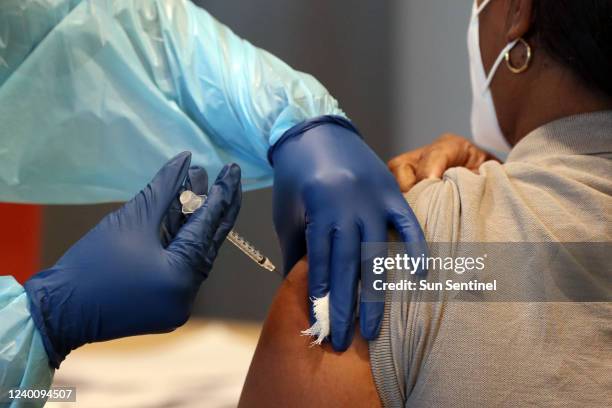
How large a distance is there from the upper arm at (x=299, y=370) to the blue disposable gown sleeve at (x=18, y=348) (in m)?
0.29

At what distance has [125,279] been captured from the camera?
0.96 meters

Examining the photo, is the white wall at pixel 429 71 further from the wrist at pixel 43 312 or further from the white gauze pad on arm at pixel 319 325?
the wrist at pixel 43 312

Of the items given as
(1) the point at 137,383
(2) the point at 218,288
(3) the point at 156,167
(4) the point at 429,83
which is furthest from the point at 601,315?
(2) the point at 218,288

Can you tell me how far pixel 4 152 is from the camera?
4.35 ft

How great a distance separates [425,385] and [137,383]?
112 centimetres

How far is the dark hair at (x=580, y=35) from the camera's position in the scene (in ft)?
3.10

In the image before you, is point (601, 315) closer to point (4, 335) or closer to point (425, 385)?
point (425, 385)

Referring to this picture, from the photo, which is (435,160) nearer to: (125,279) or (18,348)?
(125,279)

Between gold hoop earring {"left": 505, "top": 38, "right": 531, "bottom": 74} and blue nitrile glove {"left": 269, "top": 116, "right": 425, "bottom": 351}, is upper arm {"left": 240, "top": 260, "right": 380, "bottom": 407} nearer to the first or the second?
blue nitrile glove {"left": 269, "top": 116, "right": 425, "bottom": 351}

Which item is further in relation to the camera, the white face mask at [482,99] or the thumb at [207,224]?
the white face mask at [482,99]

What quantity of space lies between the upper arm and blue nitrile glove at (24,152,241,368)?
13cm

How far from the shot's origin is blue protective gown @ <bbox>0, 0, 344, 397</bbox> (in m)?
1.33

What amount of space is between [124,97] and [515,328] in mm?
892

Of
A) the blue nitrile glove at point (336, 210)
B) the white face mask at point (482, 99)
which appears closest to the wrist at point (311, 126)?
the blue nitrile glove at point (336, 210)
